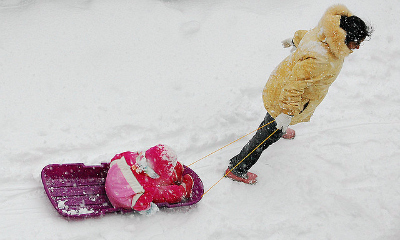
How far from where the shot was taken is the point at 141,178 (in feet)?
10.7

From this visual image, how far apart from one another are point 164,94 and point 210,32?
4.41 ft

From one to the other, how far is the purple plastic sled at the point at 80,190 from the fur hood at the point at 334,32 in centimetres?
179

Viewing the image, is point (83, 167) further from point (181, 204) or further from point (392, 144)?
point (392, 144)

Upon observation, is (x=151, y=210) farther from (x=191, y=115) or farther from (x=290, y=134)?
(x=290, y=134)

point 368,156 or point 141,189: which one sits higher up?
point 141,189

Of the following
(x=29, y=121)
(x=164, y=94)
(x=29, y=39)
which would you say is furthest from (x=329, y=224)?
(x=29, y=39)

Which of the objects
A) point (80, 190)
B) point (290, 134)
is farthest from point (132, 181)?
point (290, 134)

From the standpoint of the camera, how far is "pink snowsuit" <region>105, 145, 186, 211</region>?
3170 millimetres

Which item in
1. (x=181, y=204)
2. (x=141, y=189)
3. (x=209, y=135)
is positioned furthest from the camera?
(x=209, y=135)

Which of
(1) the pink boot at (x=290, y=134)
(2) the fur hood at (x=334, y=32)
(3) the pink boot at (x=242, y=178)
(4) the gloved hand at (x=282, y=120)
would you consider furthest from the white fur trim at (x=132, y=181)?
(1) the pink boot at (x=290, y=134)

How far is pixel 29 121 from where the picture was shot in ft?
12.9

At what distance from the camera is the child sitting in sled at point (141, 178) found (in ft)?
10.4

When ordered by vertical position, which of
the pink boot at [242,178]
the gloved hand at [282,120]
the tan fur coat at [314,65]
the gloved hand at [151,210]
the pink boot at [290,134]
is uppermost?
the tan fur coat at [314,65]

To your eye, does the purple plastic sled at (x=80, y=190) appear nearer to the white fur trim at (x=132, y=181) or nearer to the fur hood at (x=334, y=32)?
the white fur trim at (x=132, y=181)
